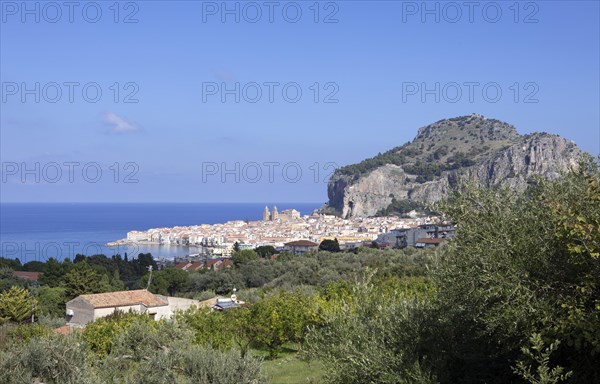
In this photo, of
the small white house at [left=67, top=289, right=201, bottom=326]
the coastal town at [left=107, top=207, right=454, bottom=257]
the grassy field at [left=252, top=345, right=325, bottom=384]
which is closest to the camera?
the grassy field at [left=252, top=345, right=325, bottom=384]

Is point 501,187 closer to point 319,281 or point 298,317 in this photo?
point 298,317

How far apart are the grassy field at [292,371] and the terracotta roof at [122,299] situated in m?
13.9

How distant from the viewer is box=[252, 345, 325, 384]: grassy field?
10.7 meters

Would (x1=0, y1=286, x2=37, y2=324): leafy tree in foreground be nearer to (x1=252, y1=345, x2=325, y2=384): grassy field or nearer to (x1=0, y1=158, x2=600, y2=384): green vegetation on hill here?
(x1=252, y1=345, x2=325, y2=384): grassy field

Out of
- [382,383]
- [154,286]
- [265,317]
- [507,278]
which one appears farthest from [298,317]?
[154,286]

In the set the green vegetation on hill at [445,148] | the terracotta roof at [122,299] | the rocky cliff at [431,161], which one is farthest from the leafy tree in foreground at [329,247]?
the green vegetation on hill at [445,148]

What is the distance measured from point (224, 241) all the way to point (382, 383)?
4235 inches

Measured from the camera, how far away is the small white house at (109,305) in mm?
26891

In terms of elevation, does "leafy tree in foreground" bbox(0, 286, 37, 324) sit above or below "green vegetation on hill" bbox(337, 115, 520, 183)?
below

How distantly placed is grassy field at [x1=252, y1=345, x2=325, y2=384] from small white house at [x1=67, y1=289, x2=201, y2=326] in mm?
13020

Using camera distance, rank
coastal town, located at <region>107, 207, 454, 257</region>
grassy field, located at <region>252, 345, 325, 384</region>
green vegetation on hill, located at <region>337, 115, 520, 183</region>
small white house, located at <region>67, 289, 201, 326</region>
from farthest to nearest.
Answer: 1. green vegetation on hill, located at <region>337, 115, 520, 183</region>
2. coastal town, located at <region>107, 207, 454, 257</region>
3. small white house, located at <region>67, 289, 201, 326</region>
4. grassy field, located at <region>252, 345, 325, 384</region>

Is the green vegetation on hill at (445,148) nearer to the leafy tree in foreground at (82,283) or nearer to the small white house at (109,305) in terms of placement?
the leafy tree in foreground at (82,283)

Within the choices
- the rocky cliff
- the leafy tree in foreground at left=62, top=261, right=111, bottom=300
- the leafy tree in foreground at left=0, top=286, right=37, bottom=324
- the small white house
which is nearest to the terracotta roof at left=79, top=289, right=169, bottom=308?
the small white house

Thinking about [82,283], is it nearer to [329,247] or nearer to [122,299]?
[122,299]
